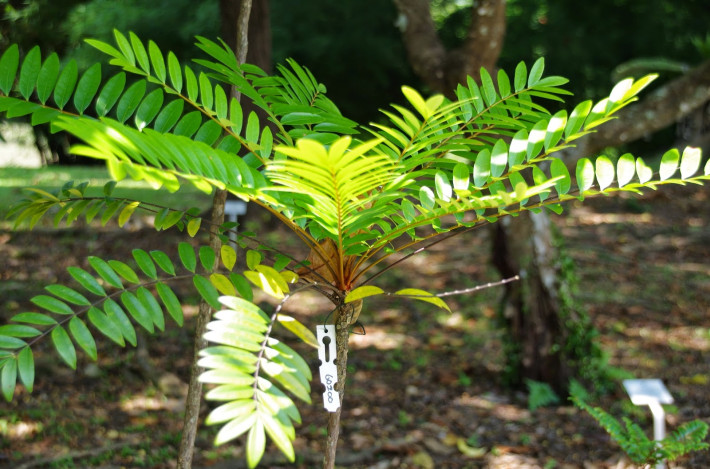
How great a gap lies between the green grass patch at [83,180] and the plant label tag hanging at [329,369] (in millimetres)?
4367

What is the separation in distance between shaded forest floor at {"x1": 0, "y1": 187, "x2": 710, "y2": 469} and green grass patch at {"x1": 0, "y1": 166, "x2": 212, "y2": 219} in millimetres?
745

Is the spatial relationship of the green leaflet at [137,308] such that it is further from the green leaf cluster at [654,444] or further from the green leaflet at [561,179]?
the green leaf cluster at [654,444]

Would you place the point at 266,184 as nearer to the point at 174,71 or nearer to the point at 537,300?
the point at 174,71

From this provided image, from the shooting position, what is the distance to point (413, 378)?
3.64 meters

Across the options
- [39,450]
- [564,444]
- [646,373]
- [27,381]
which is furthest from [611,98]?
[646,373]

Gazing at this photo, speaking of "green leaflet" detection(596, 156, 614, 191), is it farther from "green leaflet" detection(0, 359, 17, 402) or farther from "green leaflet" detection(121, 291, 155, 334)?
"green leaflet" detection(0, 359, 17, 402)

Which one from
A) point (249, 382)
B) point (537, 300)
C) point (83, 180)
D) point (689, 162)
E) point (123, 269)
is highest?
point (83, 180)

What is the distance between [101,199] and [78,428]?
173 cm

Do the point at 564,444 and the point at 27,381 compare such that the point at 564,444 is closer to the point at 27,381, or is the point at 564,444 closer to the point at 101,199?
the point at 101,199

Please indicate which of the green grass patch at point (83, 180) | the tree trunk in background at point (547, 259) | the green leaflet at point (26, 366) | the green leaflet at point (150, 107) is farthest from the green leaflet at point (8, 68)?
the green grass patch at point (83, 180)

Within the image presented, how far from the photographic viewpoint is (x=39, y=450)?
2.67 m

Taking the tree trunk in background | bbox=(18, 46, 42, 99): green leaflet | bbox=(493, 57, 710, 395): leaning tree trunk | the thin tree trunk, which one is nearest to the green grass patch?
the tree trunk in background

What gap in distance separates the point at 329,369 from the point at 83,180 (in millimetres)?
5201

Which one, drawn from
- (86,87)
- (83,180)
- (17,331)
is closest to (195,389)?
(17,331)
